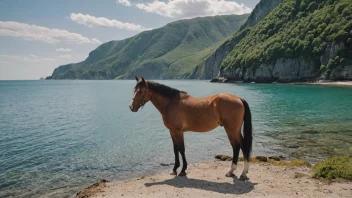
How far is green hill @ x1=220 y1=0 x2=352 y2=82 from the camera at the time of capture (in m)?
103

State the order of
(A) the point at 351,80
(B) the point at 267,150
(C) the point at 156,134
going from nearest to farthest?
(B) the point at 267,150
(C) the point at 156,134
(A) the point at 351,80

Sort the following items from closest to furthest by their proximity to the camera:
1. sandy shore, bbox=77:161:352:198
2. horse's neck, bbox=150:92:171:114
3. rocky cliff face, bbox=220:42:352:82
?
sandy shore, bbox=77:161:352:198 → horse's neck, bbox=150:92:171:114 → rocky cliff face, bbox=220:42:352:82

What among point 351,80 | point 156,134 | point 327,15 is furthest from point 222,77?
point 156,134

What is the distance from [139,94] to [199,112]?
7.83 feet

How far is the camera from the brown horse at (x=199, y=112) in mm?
9914

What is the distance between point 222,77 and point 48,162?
156m

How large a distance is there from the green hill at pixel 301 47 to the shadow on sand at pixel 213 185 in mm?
104987

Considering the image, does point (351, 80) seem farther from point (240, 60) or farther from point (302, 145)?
point (302, 145)

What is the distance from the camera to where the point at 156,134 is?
27297 millimetres

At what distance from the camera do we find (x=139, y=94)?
1027 centimetres

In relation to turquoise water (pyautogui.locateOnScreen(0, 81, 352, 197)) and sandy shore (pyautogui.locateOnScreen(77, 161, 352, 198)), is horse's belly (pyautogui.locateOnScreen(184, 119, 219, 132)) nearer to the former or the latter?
sandy shore (pyautogui.locateOnScreen(77, 161, 352, 198))

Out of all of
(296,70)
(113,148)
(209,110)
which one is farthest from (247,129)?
(296,70)

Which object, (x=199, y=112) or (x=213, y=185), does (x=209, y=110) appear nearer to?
(x=199, y=112)

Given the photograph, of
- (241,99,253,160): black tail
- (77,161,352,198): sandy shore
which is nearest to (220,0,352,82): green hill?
(77,161,352,198): sandy shore
